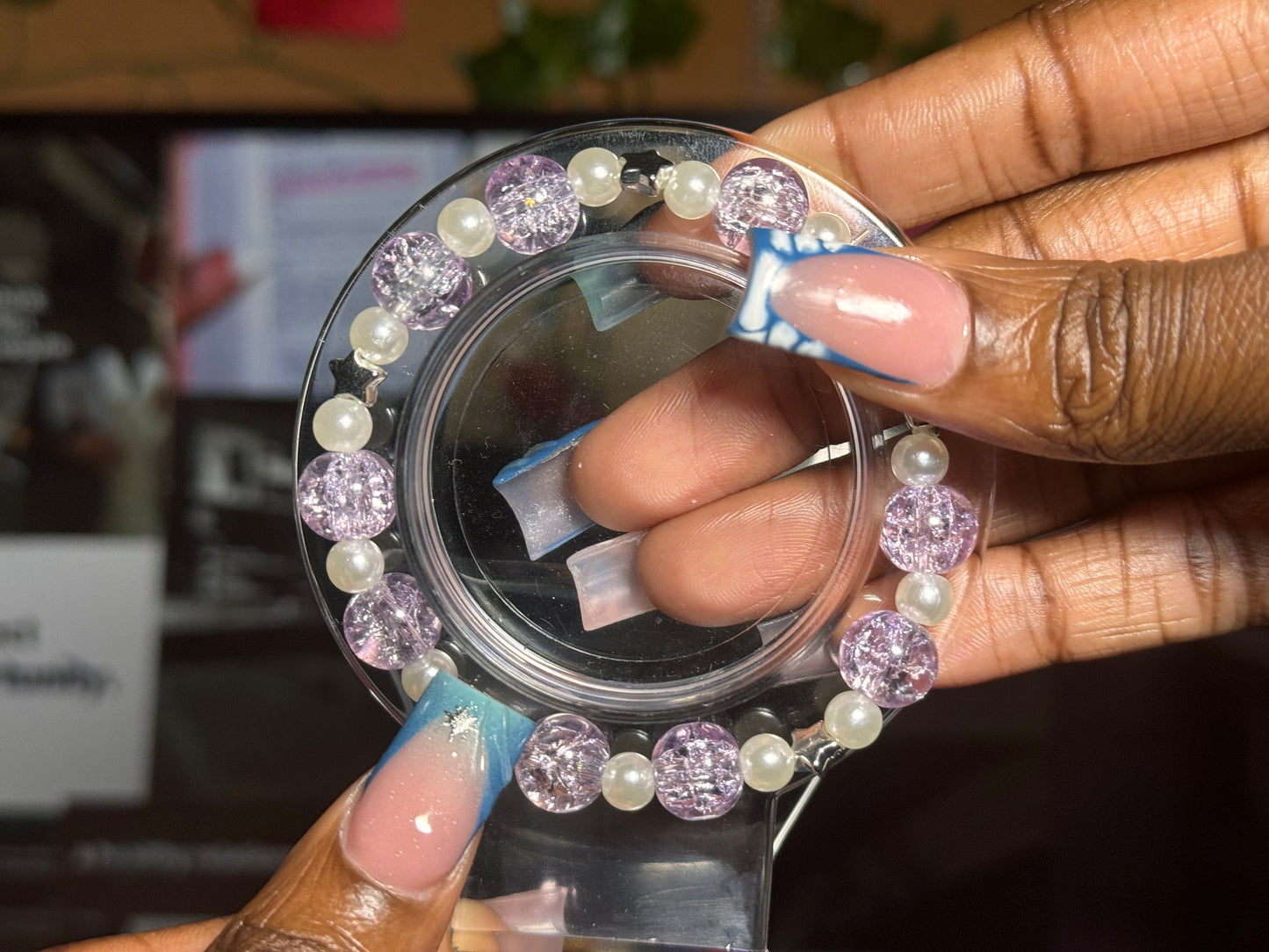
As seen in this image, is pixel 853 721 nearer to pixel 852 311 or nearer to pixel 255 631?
pixel 852 311

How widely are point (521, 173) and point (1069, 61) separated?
34 cm

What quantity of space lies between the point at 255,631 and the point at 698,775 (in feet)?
1.70

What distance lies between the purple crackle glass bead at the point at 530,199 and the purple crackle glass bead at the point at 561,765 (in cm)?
26

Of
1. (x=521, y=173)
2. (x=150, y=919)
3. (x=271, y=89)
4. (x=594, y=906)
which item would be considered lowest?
(x=150, y=919)

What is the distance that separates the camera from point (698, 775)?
1.65 ft

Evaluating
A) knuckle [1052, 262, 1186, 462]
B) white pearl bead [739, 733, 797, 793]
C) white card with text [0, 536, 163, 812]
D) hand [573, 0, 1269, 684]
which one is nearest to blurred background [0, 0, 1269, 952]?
white card with text [0, 536, 163, 812]

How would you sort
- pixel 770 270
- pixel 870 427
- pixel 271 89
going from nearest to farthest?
pixel 770 270 < pixel 870 427 < pixel 271 89

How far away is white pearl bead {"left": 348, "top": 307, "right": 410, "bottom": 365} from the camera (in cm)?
50

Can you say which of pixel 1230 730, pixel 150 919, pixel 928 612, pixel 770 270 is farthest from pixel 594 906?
pixel 1230 730

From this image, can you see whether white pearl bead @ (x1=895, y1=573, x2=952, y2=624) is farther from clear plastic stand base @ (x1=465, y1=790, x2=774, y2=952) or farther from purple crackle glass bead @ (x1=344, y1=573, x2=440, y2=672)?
purple crackle glass bead @ (x1=344, y1=573, x2=440, y2=672)

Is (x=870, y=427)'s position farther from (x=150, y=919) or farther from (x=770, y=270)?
(x=150, y=919)

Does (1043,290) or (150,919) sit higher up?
(1043,290)

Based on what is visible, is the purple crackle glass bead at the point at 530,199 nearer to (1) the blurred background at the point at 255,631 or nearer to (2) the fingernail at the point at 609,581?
(2) the fingernail at the point at 609,581

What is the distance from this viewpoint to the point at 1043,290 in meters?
0.44
